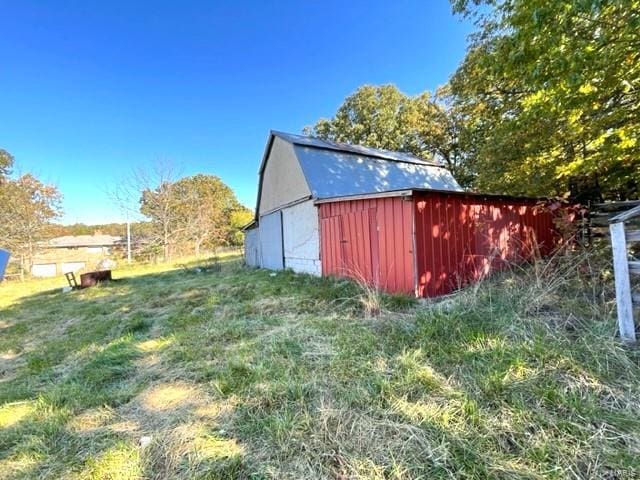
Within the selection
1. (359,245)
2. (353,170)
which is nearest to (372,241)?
(359,245)

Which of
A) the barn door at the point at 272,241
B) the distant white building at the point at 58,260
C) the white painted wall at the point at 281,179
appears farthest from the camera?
the distant white building at the point at 58,260

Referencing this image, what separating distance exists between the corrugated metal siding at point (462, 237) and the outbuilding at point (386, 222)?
0.07 feet

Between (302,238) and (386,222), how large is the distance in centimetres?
432

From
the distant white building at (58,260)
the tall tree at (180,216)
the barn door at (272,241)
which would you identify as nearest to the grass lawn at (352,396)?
the barn door at (272,241)

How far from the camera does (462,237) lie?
21.9 feet

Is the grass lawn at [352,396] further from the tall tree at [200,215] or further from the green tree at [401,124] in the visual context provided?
the tall tree at [200,215]

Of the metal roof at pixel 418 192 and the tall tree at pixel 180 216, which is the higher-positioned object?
the tall tree at pixel 180 216

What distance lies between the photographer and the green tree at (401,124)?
20.2 metres

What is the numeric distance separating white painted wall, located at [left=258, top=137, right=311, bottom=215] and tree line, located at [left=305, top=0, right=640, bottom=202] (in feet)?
19.2

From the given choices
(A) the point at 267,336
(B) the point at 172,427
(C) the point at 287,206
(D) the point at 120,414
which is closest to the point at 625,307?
(A) the point at 267,336

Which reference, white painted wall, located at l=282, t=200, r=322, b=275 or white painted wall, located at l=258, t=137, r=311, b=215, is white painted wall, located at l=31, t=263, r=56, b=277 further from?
white painted wall, located at l=282, t=200, r=322, b=275

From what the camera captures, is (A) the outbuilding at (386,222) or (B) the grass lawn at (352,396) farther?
(A) the outbuilding at (386,222)

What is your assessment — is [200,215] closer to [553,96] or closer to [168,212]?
[168,212]

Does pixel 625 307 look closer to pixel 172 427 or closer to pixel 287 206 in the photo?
pixel 172 427
